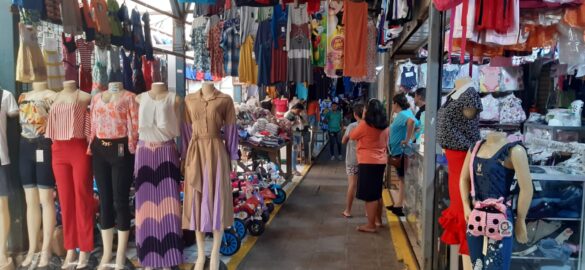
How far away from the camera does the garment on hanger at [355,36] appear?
547cm

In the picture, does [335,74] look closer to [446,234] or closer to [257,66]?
[257,66]

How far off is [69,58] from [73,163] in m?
1.54

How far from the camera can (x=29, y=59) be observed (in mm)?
4555

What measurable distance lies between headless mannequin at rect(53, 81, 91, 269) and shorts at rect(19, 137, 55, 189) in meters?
0.43

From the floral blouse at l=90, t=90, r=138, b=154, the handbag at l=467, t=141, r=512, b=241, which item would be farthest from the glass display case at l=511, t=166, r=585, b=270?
the floral blouse at l=90, t=90, r=138, b=154

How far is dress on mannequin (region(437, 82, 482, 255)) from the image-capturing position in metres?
3.31

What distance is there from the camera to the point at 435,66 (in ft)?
12.8

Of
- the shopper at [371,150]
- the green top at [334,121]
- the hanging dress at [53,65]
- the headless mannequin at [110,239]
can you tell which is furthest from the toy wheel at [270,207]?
the green top at [334,121]

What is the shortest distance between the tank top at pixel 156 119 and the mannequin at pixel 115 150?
0.12 m

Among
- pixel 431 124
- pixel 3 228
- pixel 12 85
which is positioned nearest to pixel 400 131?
pixel 431 124

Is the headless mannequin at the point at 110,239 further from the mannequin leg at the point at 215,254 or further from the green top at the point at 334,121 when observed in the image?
the green top at the point at 334,121

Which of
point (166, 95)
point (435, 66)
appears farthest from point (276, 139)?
point (435, 66)

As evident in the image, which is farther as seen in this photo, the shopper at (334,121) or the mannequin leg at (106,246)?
the shopper at (334,121)

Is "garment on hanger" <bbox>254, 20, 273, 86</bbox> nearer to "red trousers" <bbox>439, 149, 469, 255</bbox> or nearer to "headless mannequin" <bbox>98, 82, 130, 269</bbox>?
"headless mannequin" <bbox>98, 82, 130, 269</bbox>
